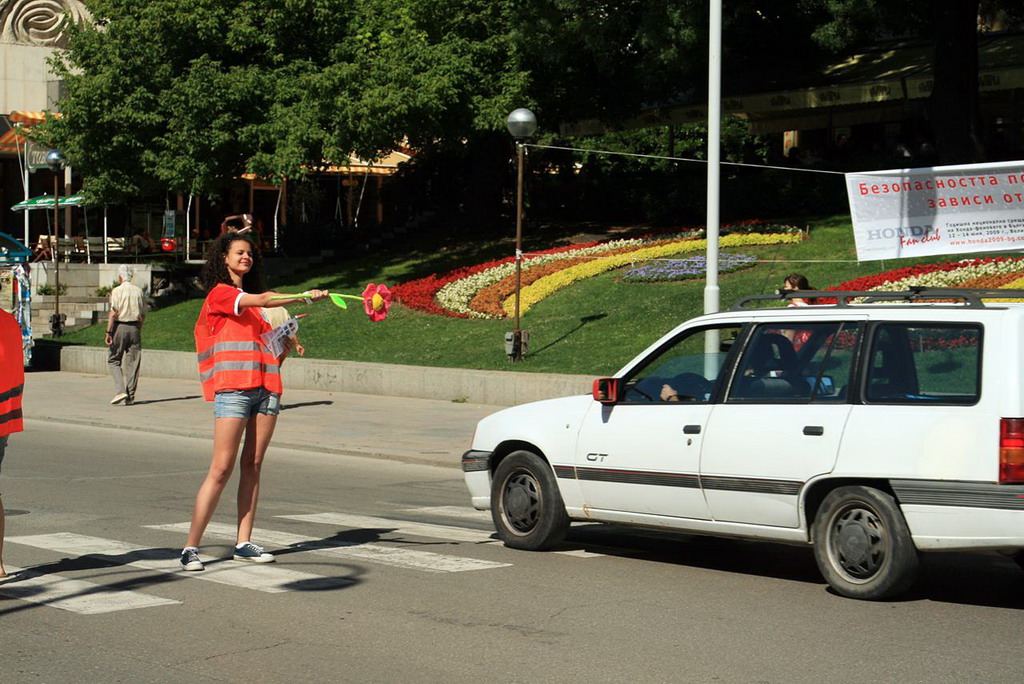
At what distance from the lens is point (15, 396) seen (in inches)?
306

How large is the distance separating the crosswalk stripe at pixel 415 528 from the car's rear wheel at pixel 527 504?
9.6 inches

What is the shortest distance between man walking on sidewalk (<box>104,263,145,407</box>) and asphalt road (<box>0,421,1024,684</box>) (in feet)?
32.7

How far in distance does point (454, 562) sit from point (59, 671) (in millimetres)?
3224

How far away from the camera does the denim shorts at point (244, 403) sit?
8016mm

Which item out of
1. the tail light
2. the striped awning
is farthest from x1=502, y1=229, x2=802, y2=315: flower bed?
the striped awning

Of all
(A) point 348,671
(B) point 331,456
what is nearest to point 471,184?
(B) point 331,456

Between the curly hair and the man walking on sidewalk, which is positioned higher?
the curly hair

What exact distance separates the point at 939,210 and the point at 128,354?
1212cm

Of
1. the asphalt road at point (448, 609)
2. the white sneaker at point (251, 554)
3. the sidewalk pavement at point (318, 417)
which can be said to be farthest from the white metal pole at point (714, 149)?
the white sneaker at point (251, 554)

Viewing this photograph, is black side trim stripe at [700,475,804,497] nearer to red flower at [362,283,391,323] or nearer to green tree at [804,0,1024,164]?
red flower at [362,283,391,323]

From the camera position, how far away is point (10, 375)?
25.4ft

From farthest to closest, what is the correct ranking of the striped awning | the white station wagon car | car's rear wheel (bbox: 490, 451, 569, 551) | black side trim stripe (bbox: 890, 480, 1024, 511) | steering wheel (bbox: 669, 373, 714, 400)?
the striped awning → car's rear wheel (bbox: 490, 451, 569, 551) → steering wheel (bbox: 669, 373, 714, 400) → the white station wagon car → black side trim stripe (bbox: 890, 480, 1024, 511)

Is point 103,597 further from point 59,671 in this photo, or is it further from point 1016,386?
point 1016,386

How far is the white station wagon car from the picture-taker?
23.7ft
